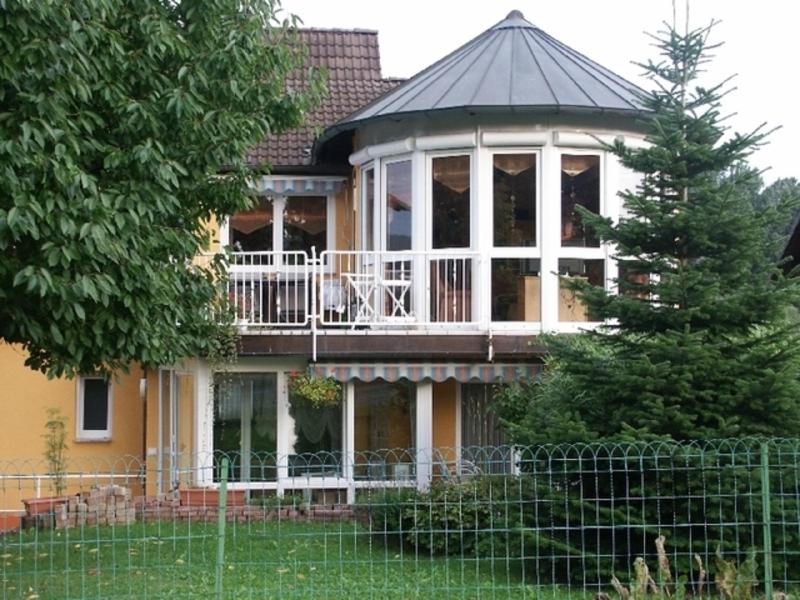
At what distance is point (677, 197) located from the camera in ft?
40.9

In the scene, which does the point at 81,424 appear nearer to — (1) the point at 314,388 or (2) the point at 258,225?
(2) the point at 258,225

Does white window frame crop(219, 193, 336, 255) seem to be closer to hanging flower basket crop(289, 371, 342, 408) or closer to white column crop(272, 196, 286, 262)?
white column crop(272, 196, 286, 262)

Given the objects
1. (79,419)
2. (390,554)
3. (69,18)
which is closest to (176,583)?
(390,554)

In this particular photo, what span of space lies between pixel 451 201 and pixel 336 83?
655 centimetres

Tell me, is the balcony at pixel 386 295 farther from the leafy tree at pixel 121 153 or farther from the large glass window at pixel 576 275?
the leafy tree at pixel 121 153

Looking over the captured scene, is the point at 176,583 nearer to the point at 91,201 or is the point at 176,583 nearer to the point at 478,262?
the point at 91,201

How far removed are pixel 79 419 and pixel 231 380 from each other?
459cm

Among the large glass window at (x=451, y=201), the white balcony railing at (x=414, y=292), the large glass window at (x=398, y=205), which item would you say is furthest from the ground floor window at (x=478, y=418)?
the large glass window at (x=398, y=205)

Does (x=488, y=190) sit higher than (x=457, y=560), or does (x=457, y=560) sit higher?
(x=488, y=190)

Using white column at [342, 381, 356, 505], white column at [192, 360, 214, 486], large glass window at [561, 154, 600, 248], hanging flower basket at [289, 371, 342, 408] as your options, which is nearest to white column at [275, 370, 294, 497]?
hanging flower basket at [289, 371, 342, 408]

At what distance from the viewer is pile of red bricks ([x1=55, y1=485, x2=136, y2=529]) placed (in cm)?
1609

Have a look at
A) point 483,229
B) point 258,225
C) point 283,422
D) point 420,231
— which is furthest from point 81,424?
point 483,229

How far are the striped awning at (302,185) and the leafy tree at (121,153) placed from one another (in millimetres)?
8367

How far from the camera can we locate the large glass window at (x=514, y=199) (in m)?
18.0
